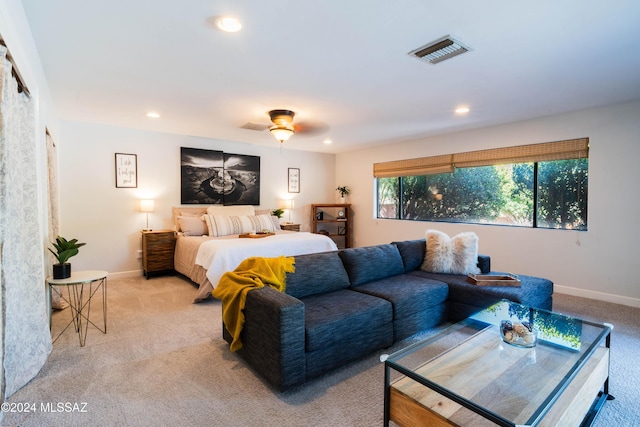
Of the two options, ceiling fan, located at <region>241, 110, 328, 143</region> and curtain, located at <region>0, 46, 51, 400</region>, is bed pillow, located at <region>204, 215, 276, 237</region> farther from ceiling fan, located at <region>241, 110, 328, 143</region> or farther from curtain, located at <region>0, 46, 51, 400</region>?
curtain, located at <region>0, 46, 51, 400</region>

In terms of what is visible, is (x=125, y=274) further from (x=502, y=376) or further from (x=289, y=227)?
(x=502, y=376)

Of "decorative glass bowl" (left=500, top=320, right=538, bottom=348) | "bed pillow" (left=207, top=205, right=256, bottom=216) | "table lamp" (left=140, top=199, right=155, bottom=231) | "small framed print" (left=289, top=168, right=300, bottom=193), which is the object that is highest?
"small framed print" (left=289, top=168, right=300, bottom=193)

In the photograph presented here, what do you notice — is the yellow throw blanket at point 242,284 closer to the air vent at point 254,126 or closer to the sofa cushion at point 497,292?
the sofa cushion at point 497,292

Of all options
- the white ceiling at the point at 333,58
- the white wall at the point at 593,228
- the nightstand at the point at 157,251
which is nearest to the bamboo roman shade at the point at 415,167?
the white wall at the point at 593,228

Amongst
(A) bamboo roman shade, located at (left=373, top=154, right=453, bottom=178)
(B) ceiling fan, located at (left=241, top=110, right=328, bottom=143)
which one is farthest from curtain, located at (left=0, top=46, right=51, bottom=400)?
(A) bamboo roman shade, located at (left=373, top=154, right=453, bottom=178)

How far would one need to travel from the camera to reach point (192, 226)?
5.05 metres

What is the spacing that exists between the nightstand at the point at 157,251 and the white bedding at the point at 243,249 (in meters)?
1.14

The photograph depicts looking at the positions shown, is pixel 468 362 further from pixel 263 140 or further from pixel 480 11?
pixel 263 140

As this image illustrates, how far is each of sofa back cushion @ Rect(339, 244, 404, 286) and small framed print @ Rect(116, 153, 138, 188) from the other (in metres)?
3.89

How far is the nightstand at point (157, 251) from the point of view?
487cm

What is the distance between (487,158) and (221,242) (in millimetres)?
4163

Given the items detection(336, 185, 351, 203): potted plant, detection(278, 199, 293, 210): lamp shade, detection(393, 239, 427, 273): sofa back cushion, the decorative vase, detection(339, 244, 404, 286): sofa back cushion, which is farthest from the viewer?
detection(336, 185, 351, 203): potted plant

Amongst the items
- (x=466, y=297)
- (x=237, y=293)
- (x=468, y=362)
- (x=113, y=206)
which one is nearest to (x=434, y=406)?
(x=468, y=362)

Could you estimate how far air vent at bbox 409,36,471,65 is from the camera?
90.2 inches
